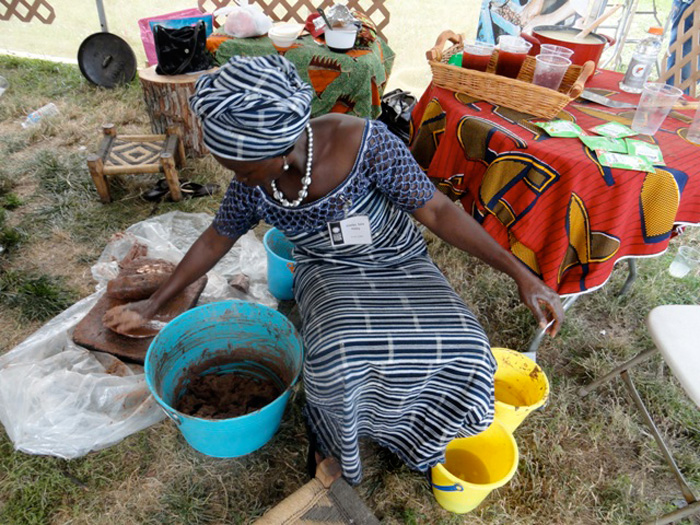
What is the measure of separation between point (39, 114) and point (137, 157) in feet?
5.83

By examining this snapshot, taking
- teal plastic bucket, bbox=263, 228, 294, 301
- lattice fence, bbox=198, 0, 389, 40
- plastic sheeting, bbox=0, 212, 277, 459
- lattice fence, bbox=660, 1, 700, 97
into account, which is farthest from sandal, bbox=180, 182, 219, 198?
lattice fence, bbox=660, 1, 700, 97

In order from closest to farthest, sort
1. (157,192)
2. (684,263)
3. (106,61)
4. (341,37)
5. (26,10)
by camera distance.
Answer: (684,263)
(157,192)
(341,37)
(106,61)
(26,10)

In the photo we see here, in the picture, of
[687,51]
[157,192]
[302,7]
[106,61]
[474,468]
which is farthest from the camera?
[302,7]

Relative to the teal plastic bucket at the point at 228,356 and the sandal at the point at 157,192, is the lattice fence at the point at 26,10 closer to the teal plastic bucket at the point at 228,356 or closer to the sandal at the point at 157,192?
the sandal at the point at 157,192

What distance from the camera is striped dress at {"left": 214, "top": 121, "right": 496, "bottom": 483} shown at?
1403mm

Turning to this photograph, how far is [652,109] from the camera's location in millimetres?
1873

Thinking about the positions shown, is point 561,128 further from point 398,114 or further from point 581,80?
point 398,114

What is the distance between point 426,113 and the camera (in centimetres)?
218

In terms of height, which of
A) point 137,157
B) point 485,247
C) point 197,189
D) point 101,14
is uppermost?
point 101,14

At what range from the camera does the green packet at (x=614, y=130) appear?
1.80 m

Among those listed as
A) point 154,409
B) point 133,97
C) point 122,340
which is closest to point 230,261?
point 122,340

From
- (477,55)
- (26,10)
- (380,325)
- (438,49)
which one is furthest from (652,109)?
(26,10)

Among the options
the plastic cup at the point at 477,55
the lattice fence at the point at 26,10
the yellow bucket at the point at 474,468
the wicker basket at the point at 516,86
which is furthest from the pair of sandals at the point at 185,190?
the lattice fence at the point at 26,10

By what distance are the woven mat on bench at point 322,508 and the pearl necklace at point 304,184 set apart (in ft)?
3.25
